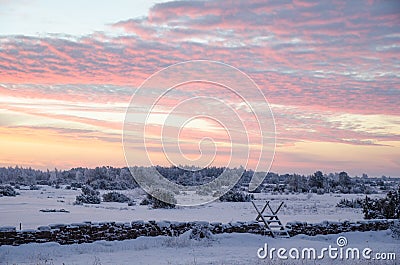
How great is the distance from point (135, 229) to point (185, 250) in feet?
7.79

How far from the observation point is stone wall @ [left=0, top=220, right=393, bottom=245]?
1691 cm

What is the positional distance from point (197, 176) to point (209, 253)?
51725 mm

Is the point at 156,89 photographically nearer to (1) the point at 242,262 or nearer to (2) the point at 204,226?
(2) the point at 204,226

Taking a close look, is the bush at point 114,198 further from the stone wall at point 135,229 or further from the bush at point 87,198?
the stone wall at point 135,229

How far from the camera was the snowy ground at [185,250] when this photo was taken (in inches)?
601

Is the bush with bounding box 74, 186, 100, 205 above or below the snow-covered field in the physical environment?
above

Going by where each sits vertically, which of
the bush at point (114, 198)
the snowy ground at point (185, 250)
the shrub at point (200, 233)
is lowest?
the snowy ground at point (185, 250)

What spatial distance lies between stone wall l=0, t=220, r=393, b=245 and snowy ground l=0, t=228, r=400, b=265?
32 cm

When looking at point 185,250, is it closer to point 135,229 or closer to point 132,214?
point 135,229

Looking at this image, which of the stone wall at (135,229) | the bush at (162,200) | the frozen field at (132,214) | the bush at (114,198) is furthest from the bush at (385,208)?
the bush at (114,198)

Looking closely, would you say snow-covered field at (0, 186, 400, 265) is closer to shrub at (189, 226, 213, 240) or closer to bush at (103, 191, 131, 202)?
shrub at (189, 226, 213, 240)

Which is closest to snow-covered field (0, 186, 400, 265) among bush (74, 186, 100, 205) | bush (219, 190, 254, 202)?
bush (74, 186, 100, 205)

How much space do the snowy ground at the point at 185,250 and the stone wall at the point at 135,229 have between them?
0.32 metres

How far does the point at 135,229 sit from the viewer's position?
19.3 metres
